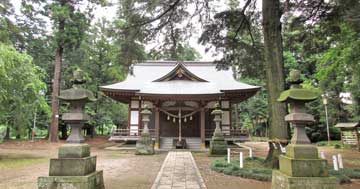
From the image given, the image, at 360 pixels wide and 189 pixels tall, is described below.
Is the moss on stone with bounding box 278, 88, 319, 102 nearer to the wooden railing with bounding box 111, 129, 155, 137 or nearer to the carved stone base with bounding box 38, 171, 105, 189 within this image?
the carved stone base with bounding box 38, 171, 105, 189

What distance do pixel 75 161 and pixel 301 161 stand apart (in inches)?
158

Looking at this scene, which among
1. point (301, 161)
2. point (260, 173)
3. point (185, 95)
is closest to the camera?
point (301, 161)

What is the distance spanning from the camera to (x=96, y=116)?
2542cm

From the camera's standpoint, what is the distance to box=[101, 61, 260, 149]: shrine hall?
16.3 metres

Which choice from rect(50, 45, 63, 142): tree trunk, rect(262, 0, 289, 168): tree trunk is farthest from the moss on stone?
rect(50, 45, 63, 142): tree trunk

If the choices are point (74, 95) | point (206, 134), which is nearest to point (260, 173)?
point (74, 95)

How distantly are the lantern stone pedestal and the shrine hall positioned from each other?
1120 centimetres

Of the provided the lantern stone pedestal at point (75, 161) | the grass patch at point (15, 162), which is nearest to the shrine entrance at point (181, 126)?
the grass patch at point (15, 162)

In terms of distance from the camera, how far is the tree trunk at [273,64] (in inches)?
280

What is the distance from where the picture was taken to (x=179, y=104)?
17.9 m

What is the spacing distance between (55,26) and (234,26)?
15.2 metres

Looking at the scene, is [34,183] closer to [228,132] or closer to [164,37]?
[164,37]

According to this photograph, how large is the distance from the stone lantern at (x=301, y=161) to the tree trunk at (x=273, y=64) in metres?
2.59

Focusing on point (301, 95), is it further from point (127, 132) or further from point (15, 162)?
point (127, 132)
